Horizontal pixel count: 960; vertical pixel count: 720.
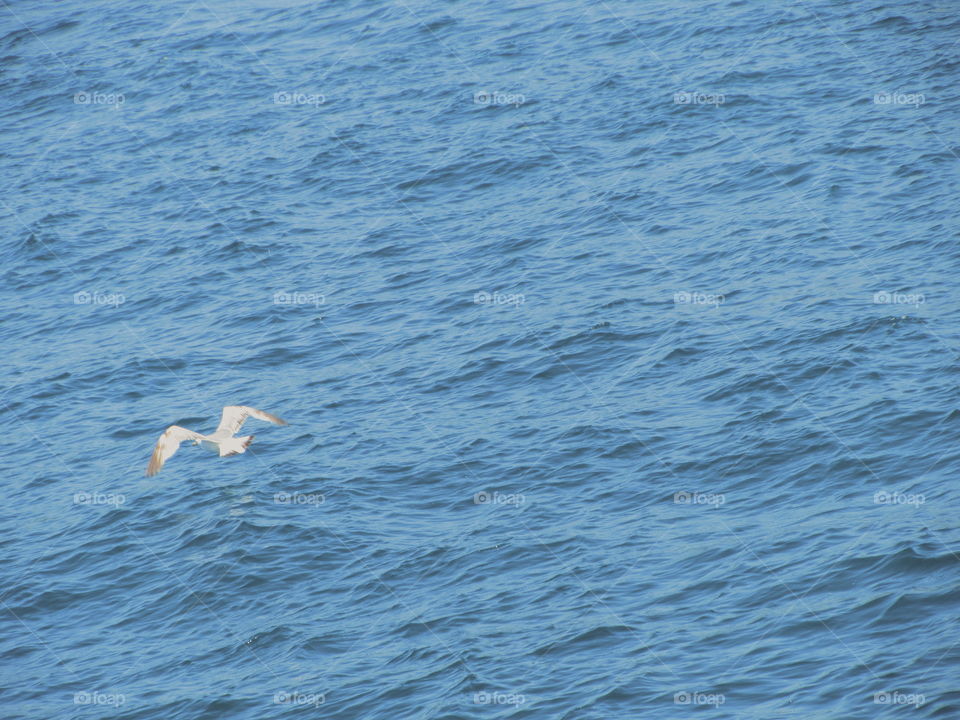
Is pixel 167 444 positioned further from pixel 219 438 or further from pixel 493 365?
pixel 493 365

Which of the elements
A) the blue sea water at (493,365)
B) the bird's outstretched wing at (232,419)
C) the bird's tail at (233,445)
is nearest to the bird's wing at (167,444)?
the bird's tail at (233,445)

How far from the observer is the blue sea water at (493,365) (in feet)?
77.6

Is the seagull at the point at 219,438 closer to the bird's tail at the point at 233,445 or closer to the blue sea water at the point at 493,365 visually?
the bird's tail at the point at 233,445

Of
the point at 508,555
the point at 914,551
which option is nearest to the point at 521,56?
the point at 508,555

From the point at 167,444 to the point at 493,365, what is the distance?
9.28 metres

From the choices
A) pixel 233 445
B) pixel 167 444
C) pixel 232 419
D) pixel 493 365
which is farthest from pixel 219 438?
pixel 493 365

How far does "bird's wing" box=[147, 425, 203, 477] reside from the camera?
27609mm

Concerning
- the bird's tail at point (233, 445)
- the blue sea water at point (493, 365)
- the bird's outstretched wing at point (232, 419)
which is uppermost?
the bird's outstretched wing at point (232, 419)

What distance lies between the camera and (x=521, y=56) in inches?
1941

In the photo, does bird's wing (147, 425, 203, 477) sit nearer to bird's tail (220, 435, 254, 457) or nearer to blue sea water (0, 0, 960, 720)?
bird's tail (220, 435, 254, 457)

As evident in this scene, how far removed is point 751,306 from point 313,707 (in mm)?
16154

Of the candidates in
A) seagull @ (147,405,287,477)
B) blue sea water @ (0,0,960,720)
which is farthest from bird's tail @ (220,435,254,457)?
blue sea water @ (0,0,960,720)

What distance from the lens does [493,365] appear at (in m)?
33.7

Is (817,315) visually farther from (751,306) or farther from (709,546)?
(709,546)
